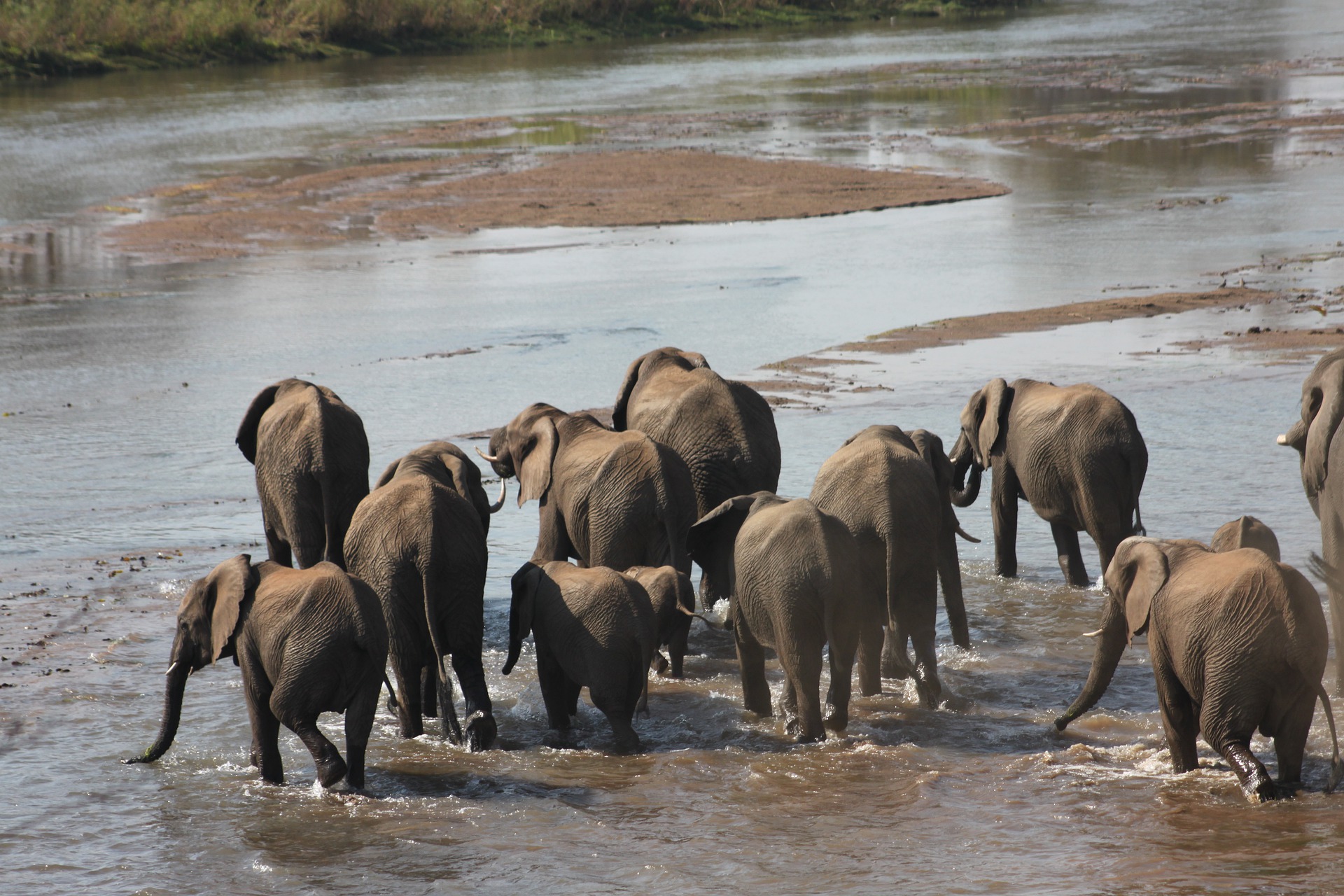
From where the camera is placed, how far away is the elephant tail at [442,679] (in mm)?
7676

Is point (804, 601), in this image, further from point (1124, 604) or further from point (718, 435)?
point (718, 435)

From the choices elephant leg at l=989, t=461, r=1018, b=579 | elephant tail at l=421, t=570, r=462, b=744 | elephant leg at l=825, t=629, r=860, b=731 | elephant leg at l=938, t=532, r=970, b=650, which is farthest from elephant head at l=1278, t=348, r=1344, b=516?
elephant tail at l=421, t=570, r=462, b=744

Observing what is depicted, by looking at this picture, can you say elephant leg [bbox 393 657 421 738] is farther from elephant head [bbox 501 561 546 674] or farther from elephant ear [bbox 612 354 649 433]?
elephant ear [bbox 612 354 649 433]

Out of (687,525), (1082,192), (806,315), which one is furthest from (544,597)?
(1082,192)

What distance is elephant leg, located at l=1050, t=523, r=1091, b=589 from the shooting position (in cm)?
1005

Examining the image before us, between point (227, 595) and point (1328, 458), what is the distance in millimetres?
5241

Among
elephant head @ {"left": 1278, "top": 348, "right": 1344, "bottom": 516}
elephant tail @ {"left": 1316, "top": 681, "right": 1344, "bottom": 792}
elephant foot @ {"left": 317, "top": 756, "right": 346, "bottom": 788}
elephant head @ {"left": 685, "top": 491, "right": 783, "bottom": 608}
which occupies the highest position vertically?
elephant head @ {"left": 1278, "top": 348, "right": 1344, "bottom": 516}

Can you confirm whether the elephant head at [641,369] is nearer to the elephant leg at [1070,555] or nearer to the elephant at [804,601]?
the elephant leg at [1070,555]

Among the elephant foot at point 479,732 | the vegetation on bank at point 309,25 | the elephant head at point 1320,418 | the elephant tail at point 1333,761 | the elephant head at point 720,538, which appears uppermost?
the vegetation on bank at point 309,25

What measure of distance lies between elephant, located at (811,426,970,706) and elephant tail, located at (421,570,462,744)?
204 centimetres

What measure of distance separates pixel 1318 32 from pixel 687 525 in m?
60.5

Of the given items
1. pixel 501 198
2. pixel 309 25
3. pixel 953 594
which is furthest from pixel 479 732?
pixel 309 25

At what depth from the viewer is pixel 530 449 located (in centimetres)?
959

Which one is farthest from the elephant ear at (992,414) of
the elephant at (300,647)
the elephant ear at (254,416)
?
the elephant at (300,647)
